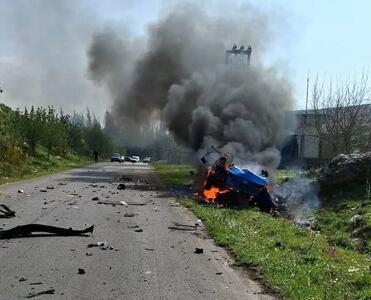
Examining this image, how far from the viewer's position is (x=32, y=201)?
16859 millimetres

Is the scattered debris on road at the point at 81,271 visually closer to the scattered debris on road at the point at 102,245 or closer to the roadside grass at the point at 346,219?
the scattered debris on road at the point at 102,245

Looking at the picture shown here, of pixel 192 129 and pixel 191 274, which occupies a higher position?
pixel 192 129

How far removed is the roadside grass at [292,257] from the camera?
709cm

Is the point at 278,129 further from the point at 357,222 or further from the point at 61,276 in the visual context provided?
the point at 61,276

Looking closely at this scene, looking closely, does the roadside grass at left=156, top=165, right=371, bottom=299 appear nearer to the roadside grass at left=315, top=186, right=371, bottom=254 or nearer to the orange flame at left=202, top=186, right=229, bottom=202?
the roadside grass at left=315, top=186, right=371, bottom=254

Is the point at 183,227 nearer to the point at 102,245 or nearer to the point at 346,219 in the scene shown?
the point at 102,245

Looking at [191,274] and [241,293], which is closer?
[241,293]

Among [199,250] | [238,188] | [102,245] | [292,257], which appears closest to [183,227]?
[199,250]

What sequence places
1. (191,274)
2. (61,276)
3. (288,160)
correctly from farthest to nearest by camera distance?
(288,160)
(191,274)
(61,276)

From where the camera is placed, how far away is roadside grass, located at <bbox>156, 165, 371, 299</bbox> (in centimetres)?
709

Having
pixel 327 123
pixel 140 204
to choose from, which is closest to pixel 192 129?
pixel 327 123

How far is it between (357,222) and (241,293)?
27.6 feet

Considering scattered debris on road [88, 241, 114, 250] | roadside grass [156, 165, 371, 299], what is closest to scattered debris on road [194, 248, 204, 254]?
roadside grass [156, 165, 371, 299]

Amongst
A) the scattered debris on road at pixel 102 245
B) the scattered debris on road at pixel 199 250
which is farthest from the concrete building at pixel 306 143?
the scattered debris on road at pixel 102 245
